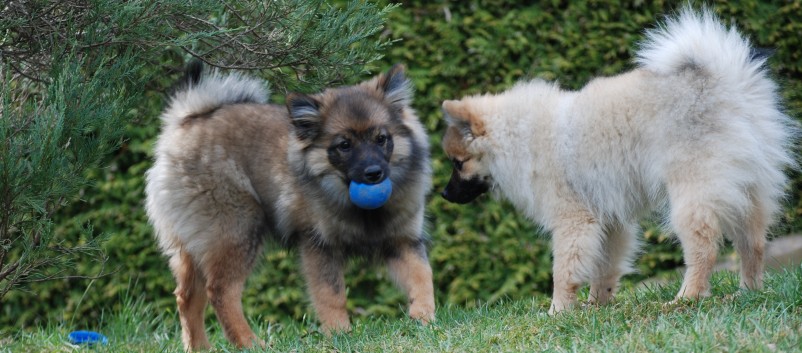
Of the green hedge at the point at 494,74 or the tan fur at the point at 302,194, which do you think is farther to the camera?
the green hedge at the point at 494,74

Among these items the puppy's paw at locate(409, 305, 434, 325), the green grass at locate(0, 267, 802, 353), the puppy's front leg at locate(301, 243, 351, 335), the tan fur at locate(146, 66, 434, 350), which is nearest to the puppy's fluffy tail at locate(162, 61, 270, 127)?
the tan fur at locate(146, 66, 434, 350)

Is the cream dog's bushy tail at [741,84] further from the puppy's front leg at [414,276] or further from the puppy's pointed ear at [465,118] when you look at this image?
the puppy's front leg at [414,276]

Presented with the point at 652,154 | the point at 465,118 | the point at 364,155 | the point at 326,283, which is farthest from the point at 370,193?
the point at 652,154

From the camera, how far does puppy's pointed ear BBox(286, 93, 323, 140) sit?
5.00 meters

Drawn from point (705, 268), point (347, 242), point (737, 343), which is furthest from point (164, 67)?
A: point (737, 343)

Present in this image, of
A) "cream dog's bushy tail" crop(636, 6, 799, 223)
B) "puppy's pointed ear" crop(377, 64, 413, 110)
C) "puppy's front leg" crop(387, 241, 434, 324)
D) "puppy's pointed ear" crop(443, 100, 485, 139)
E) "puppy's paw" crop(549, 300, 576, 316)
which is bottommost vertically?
"puppy's front leg" crop(387, 241, 434, 324)

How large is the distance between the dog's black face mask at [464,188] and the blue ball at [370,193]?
2.35 feet

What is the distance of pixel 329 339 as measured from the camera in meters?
4.68

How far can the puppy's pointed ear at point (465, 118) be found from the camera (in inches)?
210

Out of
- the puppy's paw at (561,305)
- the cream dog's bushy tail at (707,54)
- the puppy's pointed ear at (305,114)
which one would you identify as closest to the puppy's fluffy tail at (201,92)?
the puppy's pointed ear at (305,114)

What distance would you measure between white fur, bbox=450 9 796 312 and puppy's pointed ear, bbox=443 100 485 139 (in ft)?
0.12

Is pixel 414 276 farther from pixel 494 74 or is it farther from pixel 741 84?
pixel 494 74

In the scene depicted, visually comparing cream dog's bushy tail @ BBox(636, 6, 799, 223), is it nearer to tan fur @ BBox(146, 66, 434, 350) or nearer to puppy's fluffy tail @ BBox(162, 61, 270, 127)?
tan fur @ BBox(146, 66, 434, 350)

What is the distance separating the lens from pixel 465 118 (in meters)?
5.35
